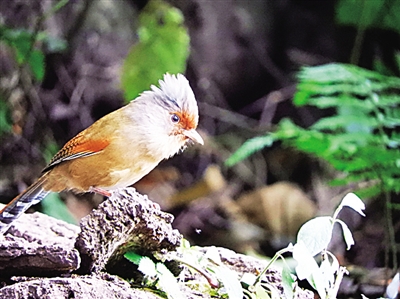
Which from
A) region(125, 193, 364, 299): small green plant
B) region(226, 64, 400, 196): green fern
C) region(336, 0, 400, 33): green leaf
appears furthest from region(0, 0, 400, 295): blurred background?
region(125, 193, 364, 299): small green plant

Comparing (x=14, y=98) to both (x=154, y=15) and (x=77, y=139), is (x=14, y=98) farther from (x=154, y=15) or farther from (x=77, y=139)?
(x=77, y=139)

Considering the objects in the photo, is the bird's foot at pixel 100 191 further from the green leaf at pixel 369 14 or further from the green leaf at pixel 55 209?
the green leaf at pixel 369 14

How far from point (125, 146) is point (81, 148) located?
23cm

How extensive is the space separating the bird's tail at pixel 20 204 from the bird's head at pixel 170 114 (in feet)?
1.83

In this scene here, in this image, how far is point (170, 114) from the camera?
3016mm

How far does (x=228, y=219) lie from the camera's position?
5.43 meters

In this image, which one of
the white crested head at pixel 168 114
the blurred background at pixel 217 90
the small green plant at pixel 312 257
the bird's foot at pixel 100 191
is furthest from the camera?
the blurred background at pixel 217 90

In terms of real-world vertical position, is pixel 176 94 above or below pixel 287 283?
above

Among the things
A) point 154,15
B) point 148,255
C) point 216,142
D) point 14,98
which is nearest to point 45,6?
point 14,98

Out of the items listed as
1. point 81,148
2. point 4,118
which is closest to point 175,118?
point 81,148

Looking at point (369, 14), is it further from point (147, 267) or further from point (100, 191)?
point (147, 267)

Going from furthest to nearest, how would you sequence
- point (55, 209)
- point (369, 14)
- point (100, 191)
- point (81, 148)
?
A: point (369, 14) → point (55, 209) → point (81, 148) → point (100, 191)

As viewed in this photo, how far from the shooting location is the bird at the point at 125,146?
9.17 ft

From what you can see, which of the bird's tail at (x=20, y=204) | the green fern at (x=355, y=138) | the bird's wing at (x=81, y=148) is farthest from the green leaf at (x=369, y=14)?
the bird's tail at (x=20, y=204)
